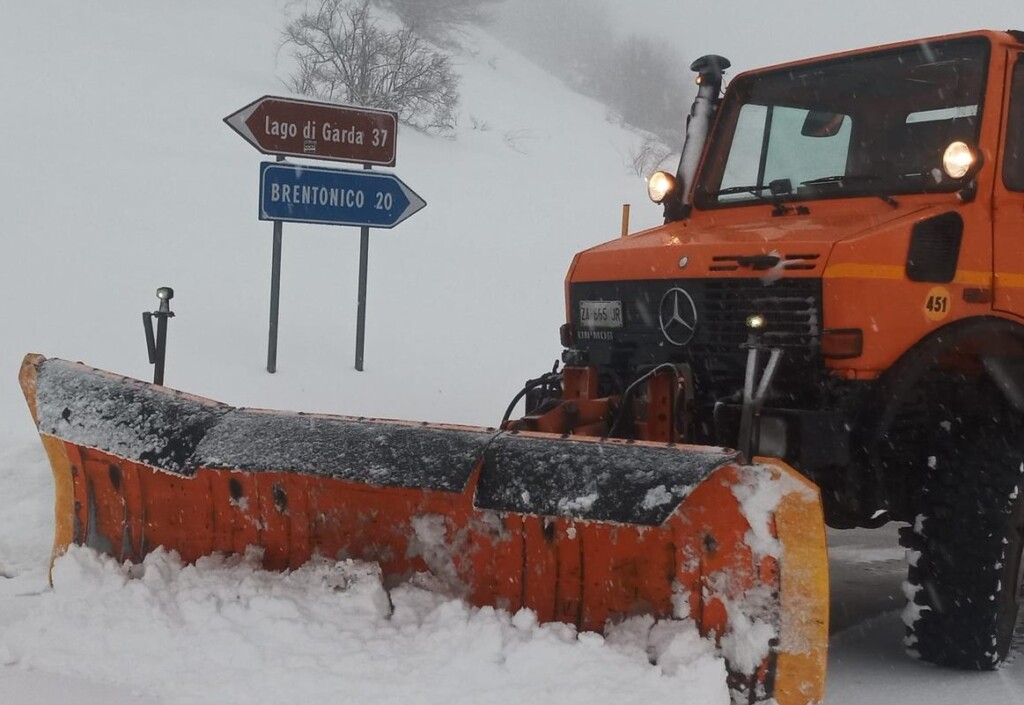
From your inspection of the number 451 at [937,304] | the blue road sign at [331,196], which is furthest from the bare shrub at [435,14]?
the number 451 at [937,304]

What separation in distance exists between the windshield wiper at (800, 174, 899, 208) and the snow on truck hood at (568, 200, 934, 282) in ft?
0.10

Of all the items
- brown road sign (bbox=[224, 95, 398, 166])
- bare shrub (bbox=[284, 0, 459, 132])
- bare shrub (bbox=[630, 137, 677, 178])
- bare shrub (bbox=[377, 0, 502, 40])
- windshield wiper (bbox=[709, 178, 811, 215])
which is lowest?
windshield wiper (bbox=[709, 178, 811, 215])

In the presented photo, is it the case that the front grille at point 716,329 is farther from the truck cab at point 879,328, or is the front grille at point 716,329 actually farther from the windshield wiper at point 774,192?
the windshield wiper at point 774,192

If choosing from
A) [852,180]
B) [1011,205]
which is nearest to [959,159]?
[1011,205]

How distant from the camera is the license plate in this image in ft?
14.2

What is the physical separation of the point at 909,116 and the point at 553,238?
34.5 ft

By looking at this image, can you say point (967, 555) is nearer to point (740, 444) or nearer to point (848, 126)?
point (740, 444)

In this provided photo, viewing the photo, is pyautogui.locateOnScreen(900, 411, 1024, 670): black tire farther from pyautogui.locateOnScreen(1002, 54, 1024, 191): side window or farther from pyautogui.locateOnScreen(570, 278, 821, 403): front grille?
pyautogui.locateOnScreen(1002, 54, 1024, 191): side window

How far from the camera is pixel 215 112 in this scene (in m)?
14.4

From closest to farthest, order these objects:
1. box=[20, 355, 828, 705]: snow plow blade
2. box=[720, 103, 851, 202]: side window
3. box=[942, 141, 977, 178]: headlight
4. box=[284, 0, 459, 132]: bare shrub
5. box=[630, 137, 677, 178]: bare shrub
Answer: box=[20, 355, 828, 705]: snow plow blade < box=[942, 141, 977, 178]: headlight < box=[720, 103, 851, 202]: side window < box=[284, 0, 459, 132]: bare shrub < box=[630, 137, 677, 178]: bare shrub

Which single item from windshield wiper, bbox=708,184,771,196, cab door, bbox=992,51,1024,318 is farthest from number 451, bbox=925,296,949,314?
windshield wiper, bbox=708,184,771,196

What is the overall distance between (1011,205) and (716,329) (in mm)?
1203

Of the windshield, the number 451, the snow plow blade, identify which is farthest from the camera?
the windshield

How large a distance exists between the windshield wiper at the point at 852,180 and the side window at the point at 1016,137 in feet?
1.38
